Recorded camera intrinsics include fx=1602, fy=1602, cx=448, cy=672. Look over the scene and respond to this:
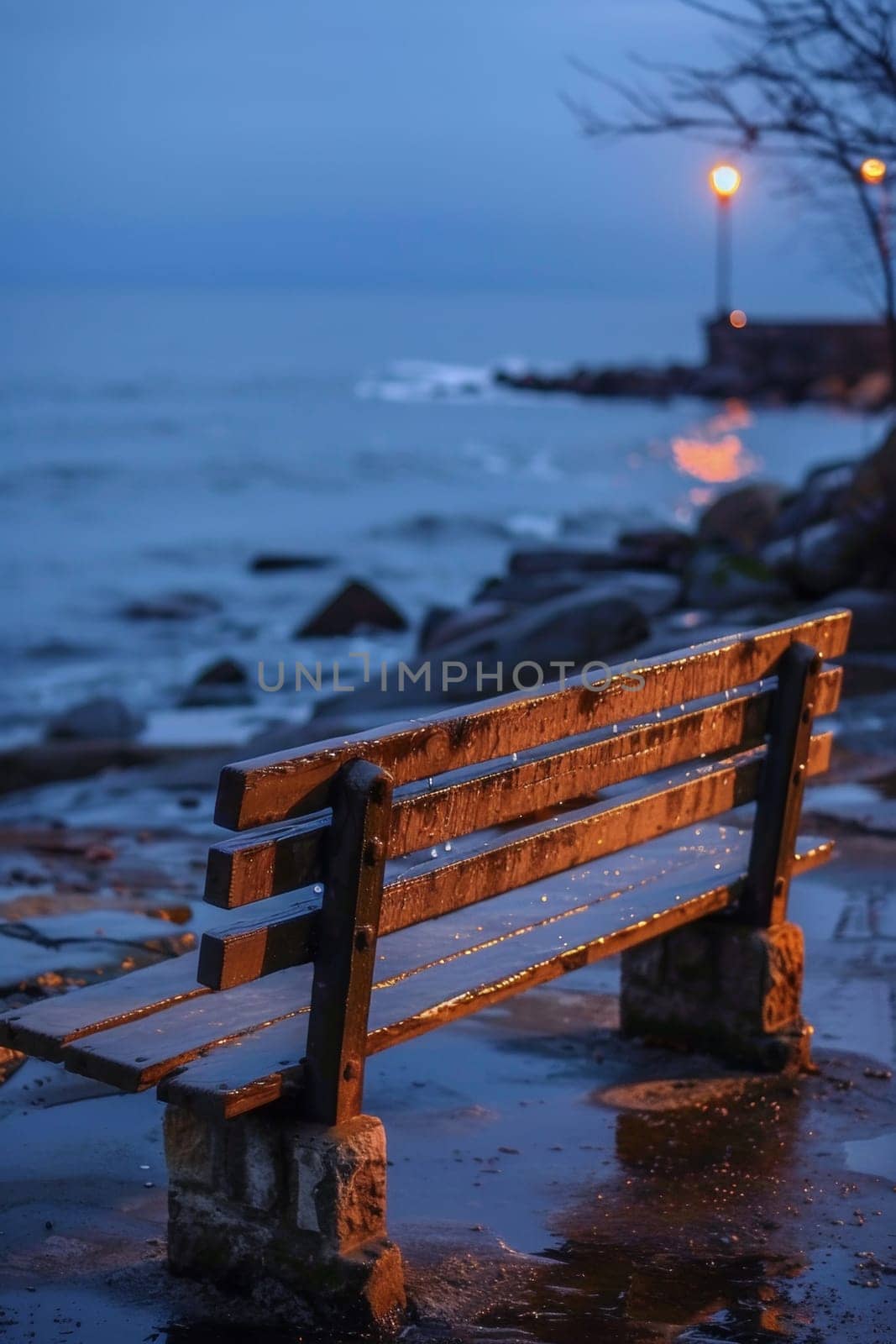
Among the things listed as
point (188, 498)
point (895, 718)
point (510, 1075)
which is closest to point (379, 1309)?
point (510, 1075)

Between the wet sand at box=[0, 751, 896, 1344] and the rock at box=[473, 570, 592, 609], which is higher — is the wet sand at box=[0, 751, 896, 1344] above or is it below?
above

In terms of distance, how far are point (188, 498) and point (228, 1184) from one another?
43697 mm

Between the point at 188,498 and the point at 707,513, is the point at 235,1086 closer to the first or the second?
the point at 707,513

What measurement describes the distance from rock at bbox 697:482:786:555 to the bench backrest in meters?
16.0

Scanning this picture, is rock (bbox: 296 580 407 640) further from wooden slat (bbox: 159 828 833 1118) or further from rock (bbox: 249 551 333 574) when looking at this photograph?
wooden slat (bbox: 159 828 833 1118)

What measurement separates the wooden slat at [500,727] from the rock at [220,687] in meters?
11.7

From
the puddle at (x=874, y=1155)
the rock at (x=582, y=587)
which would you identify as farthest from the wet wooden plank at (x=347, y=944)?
the rock at (x=582, y=587)

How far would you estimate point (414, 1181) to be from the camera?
375cm

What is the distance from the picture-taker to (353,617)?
20391 mm

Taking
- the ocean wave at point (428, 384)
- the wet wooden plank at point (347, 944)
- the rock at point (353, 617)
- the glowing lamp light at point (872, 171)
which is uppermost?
the glowing lamp light at point (872, 171)

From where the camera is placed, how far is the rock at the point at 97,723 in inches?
547

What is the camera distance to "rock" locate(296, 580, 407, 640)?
799 inches

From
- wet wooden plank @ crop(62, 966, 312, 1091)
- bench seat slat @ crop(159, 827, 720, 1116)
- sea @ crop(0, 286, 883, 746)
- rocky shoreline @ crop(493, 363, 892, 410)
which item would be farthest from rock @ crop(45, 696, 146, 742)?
rocky shoreline @ crop(493, 363, 892, 410)

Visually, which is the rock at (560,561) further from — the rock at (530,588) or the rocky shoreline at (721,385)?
the rocky shoreline at (721,385)
